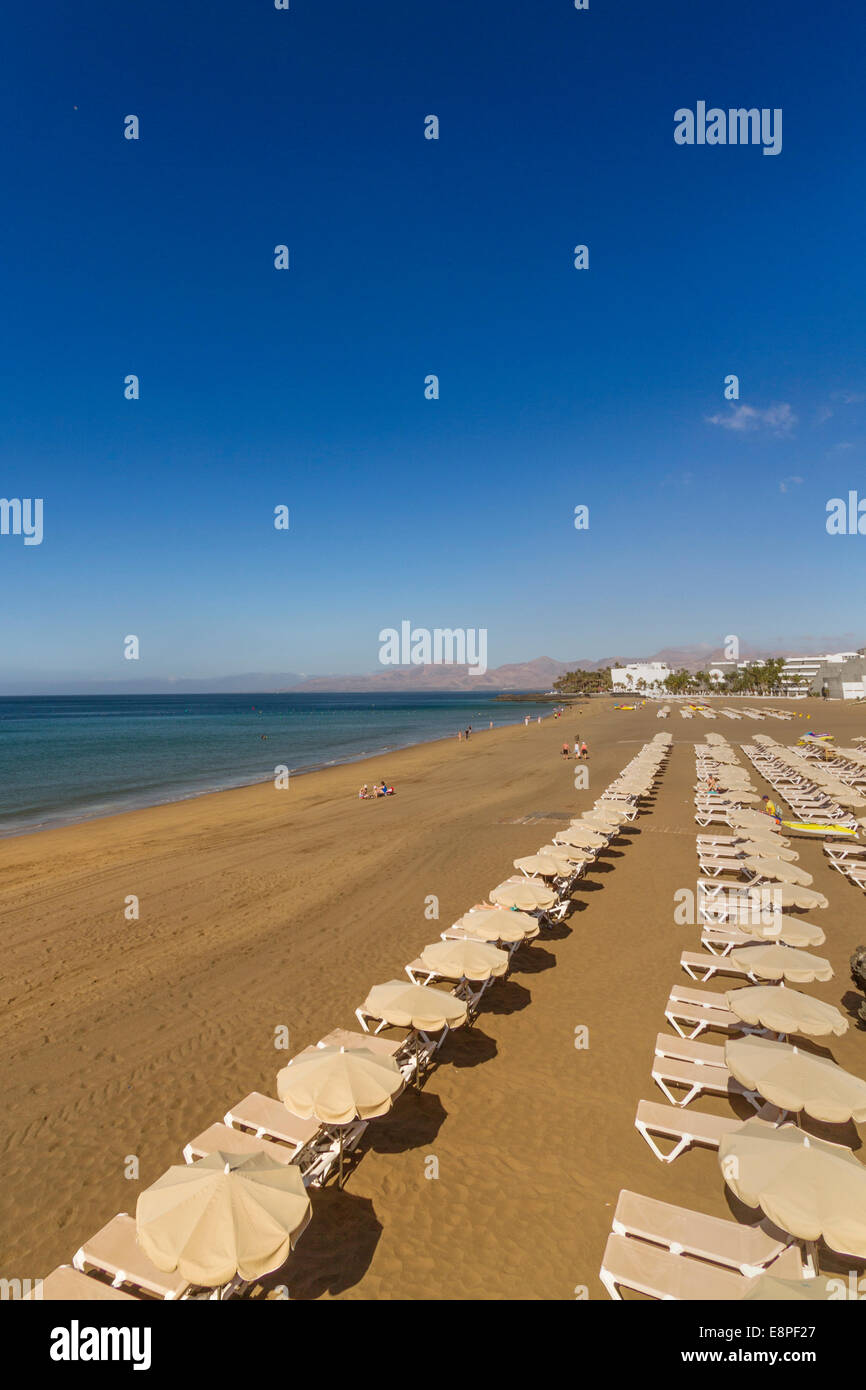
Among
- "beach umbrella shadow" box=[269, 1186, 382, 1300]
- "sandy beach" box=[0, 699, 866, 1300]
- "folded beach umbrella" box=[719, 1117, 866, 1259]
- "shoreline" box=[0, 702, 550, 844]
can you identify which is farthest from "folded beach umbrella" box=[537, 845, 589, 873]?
"shoreline" box=[0, 702, 550, 844]

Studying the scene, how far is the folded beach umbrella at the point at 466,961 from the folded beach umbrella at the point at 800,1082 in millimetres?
2818

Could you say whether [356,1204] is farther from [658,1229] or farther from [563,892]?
[563,892]

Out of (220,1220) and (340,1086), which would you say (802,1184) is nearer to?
(340,1086)

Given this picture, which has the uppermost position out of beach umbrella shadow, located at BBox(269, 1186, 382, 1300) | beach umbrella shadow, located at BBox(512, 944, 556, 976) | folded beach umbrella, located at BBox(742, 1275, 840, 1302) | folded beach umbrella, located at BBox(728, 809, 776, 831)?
folded beach umbrella, located at BBox(728, 809, 776, 831)

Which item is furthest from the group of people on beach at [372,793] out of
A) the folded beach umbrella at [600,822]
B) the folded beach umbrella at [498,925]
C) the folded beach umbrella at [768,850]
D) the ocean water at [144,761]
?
the folded beach umbrella at [498,925]

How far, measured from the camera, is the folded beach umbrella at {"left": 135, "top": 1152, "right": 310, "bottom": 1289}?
3947 mm

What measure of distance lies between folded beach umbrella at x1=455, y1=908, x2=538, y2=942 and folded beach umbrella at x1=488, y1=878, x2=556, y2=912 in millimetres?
370

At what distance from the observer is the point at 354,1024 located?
8352 mm

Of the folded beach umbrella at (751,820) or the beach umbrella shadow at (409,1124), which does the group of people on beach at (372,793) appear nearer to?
the folded beach umbrella at (751,820)

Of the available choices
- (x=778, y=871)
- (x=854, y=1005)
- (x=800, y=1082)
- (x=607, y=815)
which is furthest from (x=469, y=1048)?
(x=607, y=815)

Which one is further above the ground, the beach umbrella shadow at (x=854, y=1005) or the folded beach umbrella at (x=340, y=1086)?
the folded beach umbrella at (x=340, y=1086)

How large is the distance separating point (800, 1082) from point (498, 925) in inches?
167

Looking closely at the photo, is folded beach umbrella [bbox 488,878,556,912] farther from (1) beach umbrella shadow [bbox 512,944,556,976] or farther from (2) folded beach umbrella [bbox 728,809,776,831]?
(2) folded beach umbrella [bbox 728,809,776,831]

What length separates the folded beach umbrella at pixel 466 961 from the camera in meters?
7.73
